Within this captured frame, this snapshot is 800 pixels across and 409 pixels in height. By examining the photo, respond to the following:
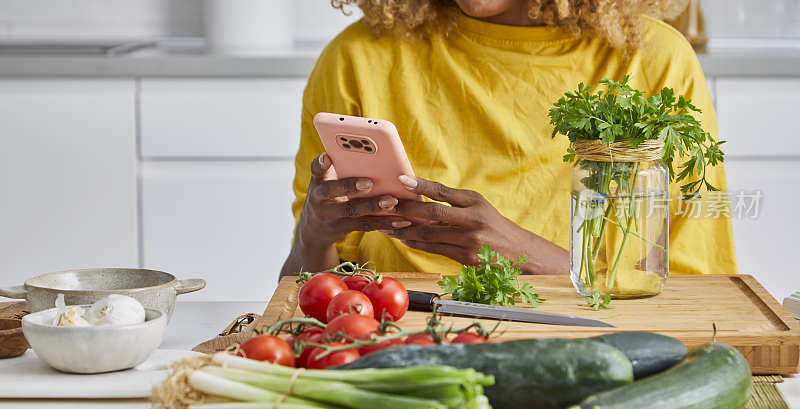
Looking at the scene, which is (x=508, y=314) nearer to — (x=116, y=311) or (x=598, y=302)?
(x=598, y=302)

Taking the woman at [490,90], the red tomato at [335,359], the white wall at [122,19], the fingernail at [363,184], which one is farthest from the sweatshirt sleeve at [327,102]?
the white wall at [122,19]

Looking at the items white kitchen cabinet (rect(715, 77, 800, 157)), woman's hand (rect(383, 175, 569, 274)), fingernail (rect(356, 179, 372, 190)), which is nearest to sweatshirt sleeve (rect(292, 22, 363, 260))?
woman's hand (rect(383, 175, 569, 274))

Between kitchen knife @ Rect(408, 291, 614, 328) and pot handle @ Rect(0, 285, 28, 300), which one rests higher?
pot handle @ Rect(0, 285, 28, 300)

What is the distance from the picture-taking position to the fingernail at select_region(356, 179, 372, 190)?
125 centimetres

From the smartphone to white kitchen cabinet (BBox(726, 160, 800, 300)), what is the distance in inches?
51.2

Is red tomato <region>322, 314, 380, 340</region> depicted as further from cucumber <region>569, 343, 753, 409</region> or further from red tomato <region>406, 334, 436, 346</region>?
cucumber <region>569, 343, 753, 409</region>

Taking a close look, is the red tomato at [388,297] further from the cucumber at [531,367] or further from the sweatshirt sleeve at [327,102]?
the sweatshirt sleeve at [327,102]

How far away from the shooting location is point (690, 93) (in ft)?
5.18

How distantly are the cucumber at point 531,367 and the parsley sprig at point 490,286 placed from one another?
0.37 metres

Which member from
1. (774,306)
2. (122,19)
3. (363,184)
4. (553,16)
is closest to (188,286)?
(363,184)

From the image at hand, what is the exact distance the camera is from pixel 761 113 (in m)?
2.27

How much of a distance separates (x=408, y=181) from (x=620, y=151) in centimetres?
29

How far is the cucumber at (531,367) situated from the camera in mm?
696

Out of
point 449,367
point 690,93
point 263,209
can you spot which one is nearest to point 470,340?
point 449,367
